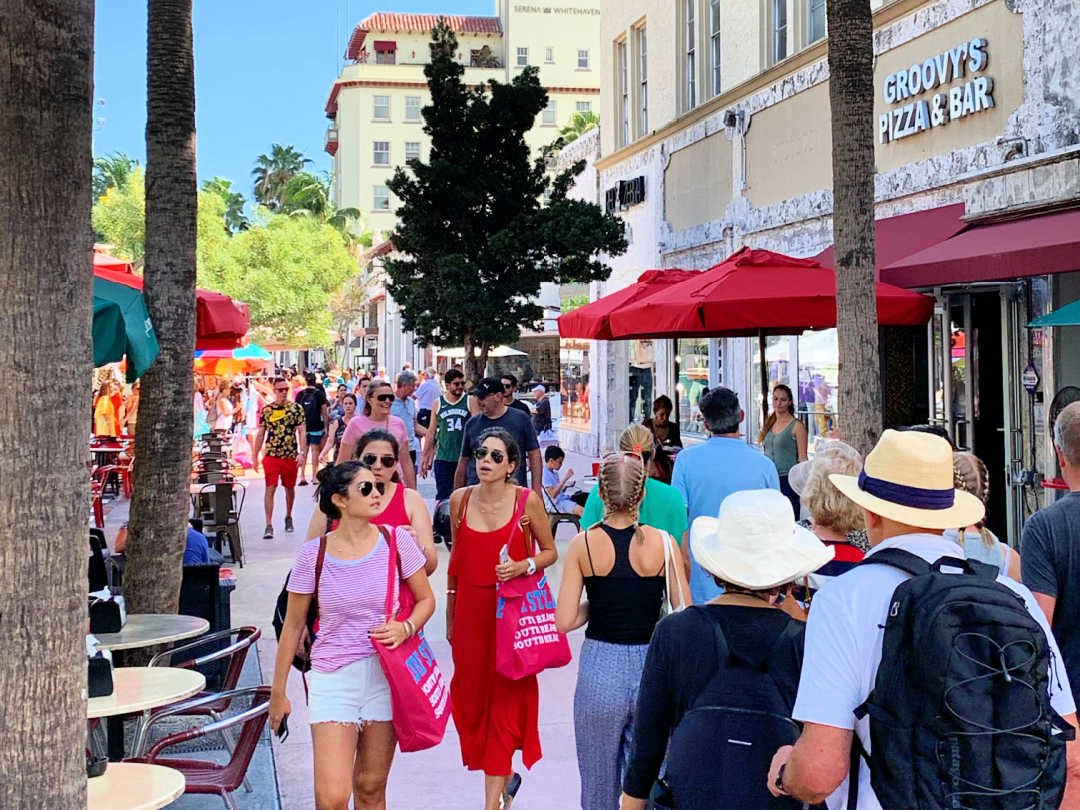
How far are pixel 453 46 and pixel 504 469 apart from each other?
55.1ft

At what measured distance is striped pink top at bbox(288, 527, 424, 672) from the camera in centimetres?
486

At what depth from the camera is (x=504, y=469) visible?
5.98 m

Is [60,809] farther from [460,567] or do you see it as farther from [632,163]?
[632,163]

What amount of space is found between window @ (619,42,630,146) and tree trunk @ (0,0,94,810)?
853 inches

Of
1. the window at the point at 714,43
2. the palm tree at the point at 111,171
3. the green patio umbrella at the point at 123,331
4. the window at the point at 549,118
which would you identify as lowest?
the green patio umbrella at the point at 123,331

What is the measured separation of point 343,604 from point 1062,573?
8.64 feet

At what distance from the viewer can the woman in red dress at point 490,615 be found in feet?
19.2

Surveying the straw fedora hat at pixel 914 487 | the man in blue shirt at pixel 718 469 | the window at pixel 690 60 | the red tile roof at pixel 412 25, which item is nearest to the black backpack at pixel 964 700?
the straw fedora hat at pixel 914 487

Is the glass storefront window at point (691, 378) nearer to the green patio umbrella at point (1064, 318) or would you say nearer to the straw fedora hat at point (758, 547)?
the green patio umbrella at point (1064, 318)

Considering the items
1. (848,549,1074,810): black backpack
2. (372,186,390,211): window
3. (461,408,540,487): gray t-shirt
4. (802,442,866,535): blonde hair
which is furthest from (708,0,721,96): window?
(372,186,390,211): window

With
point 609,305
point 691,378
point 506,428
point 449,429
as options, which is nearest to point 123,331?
point 506,428

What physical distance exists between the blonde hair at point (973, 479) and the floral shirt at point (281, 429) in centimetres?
1086

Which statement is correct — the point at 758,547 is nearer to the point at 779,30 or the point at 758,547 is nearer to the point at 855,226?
the point at 855,226

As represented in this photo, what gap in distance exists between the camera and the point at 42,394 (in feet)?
10.2
